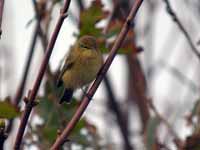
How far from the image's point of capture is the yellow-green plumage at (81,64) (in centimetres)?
277

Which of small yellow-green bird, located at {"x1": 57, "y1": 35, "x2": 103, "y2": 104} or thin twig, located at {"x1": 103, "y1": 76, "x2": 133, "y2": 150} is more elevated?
small yellow-green bird, located at {"x1": 57, "y1": 35, "x2": 103, "y2": 104}

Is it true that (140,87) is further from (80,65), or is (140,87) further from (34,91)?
(34,91)

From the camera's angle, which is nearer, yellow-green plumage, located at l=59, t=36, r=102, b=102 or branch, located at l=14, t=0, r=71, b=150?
branch, located at l=14, t=0, r=71, b=150

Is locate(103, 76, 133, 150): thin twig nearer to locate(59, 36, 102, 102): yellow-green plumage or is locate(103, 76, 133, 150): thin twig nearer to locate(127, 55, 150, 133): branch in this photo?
locate(127, 55, 150, 133): branch

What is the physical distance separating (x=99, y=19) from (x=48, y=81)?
50 centimetres

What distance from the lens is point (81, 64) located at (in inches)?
115

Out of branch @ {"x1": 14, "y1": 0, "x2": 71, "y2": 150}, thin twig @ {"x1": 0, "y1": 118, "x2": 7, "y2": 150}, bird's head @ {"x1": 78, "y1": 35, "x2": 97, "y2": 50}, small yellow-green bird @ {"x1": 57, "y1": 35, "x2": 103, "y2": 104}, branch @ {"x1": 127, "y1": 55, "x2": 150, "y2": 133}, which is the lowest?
branch @ {"x1": 127, "y1": 55, "x2": 150, "y2": 133}

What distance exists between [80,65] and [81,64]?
0.01 metres

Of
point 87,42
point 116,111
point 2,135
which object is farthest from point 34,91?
point 116,111

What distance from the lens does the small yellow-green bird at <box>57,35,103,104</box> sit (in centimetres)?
277

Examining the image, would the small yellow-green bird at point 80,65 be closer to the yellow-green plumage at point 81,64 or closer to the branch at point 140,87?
the yellow-green plumage at point 81,64

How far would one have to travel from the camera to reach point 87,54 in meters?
2.88

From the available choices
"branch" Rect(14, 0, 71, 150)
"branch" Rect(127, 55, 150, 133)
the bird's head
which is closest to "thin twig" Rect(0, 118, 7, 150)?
"branch" Rect(14, 0, 71, 150)

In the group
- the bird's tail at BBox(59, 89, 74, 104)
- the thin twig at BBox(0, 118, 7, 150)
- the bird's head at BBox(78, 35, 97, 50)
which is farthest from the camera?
the bird's tail at BBox(59, 89, 74, 104)
